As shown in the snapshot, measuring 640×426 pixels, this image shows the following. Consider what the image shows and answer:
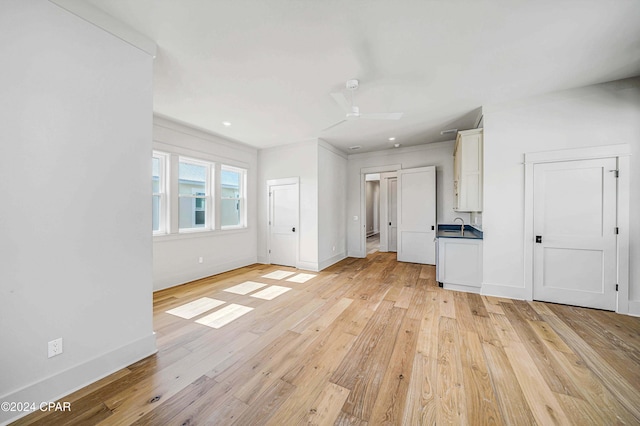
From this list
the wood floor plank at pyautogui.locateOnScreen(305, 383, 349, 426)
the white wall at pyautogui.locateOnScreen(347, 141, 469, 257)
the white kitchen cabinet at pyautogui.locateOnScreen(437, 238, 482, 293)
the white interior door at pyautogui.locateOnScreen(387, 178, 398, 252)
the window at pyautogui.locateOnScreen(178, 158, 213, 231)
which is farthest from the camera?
the white interior door at pyautogui.locateOnScreen(387, 178, 398, 252)

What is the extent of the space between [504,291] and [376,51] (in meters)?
3.83

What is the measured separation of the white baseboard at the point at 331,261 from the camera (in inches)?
209

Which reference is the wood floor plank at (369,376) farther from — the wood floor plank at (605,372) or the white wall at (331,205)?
the white wall at (331,205)

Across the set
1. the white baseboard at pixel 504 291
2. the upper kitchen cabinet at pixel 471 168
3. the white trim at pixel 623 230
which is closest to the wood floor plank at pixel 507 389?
the white baseboard at pixel 504 291

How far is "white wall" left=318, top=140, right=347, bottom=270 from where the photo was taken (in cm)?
533

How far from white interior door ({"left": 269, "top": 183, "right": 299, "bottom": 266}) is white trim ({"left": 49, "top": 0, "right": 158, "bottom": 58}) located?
358cm

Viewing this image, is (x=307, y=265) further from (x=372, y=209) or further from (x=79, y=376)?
(x=372, y=209)

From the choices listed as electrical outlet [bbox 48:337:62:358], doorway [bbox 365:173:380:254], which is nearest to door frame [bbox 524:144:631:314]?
electrical outlet [bbox 48:337:62:358]

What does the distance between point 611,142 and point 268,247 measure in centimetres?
618

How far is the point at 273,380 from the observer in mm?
1824

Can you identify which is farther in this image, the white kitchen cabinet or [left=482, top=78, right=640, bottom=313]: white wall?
the white kitchen cabinet

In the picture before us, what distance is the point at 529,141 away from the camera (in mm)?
3375

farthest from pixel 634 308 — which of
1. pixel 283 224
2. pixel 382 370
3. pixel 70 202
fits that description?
pixel 70 202

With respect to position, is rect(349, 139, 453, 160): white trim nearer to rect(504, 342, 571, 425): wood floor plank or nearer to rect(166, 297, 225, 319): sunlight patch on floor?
rect(504, 342, 571, 425): wood floor plank
